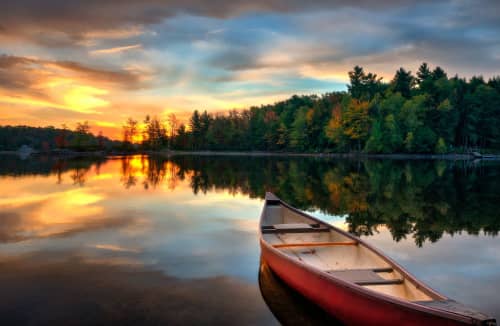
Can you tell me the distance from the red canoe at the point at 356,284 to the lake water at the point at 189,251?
65 cm

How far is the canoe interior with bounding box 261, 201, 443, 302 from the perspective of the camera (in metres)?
5.60

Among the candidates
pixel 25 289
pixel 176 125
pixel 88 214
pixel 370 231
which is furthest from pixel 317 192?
pixel 176 125

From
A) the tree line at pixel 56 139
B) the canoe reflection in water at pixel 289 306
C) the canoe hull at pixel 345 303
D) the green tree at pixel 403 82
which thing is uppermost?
the green tree at pixel 403 82

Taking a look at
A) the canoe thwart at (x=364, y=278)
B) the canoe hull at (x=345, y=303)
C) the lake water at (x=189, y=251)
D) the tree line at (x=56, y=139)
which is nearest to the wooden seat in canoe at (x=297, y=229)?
the lake water at (x=189, y=251)

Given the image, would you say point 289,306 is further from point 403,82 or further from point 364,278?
point 403,82

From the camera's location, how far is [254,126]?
105 metres

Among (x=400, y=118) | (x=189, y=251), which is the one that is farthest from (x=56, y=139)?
(x=189, y=251)

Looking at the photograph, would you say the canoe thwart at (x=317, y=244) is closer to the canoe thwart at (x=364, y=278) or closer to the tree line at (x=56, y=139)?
the canoe thwart at (x=364, y=278)

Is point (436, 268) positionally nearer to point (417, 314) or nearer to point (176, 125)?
point (417, 314)

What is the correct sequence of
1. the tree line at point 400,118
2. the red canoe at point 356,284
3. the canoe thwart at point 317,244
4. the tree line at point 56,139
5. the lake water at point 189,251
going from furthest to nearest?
the tree line at point 56,139 < the tree line at point 400,118 < the canoe thwart at point 317,244 < the lake water at point 189,251 < the red canoe at point 356,284

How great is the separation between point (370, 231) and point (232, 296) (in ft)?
23.9

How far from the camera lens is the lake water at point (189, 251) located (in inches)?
249

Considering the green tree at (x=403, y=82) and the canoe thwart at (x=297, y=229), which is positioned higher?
the green tree at (x=403, y=82)

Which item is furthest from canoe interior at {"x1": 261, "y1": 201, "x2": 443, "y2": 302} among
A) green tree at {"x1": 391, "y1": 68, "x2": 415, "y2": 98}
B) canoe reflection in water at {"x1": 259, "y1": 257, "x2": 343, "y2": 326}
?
green tree at {"x1": 391, "y1": 68, "x2": 415, "y2": 98}
